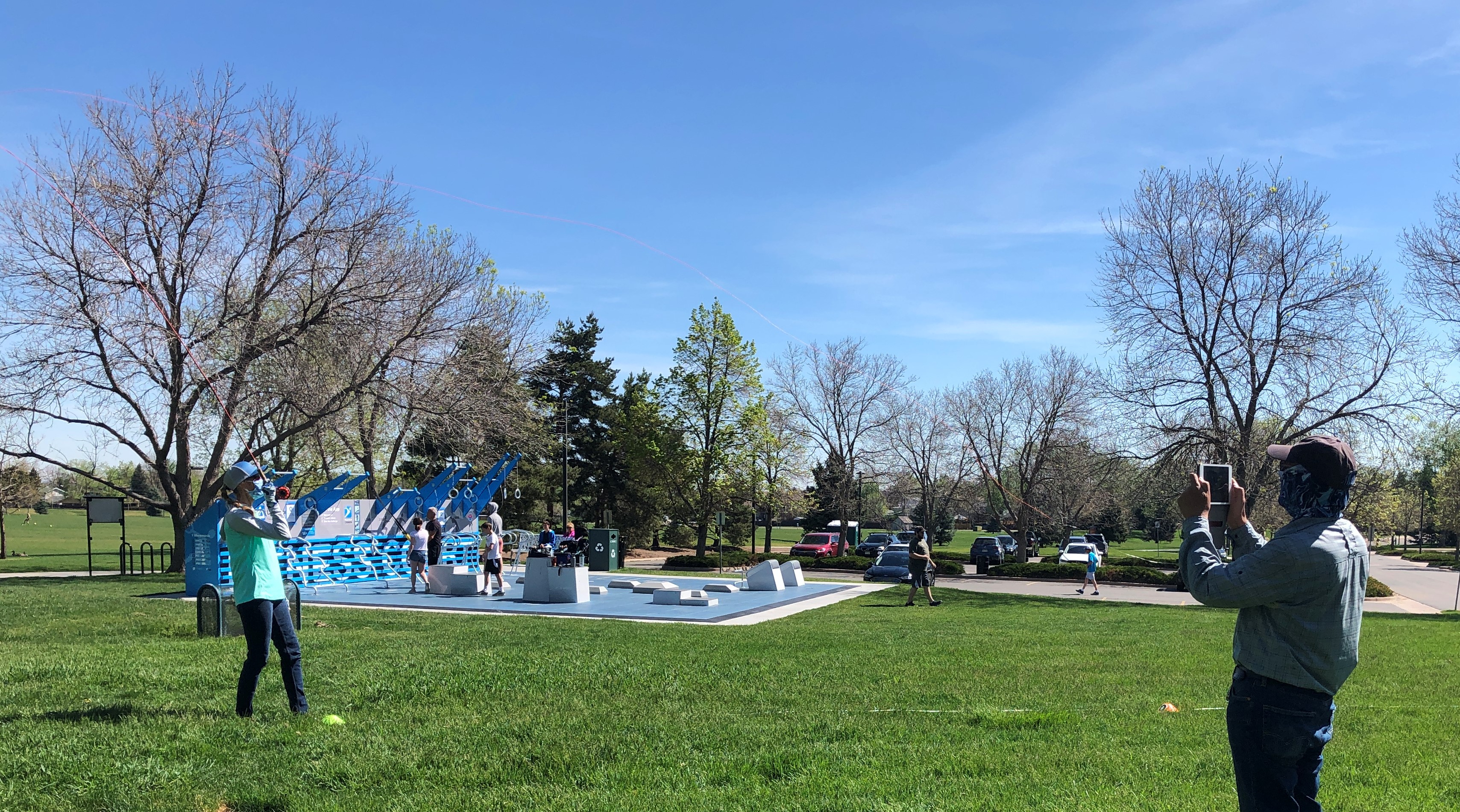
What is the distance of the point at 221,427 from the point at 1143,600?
25.0 m

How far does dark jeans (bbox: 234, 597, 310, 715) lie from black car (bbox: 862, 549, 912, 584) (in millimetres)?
25868

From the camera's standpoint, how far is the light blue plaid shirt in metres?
3.23

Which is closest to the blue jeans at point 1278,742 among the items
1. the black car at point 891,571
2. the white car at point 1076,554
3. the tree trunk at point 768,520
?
the black car at point 891,571

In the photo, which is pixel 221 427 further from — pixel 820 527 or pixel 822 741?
pixel 820 527

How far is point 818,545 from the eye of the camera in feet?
179

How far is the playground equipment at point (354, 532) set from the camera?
20812mm

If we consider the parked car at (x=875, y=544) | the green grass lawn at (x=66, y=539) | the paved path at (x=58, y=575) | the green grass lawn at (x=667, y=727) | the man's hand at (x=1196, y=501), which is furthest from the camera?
the parked car at (x=875, y=544)

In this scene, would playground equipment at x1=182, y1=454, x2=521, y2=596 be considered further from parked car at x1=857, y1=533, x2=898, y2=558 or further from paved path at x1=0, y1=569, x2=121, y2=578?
parked car at x1=857, y1=533, x2=898, y2=558

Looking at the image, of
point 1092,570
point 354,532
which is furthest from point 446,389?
point 1092,570

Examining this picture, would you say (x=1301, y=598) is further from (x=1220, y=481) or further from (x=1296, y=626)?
(x=1220, y=481)

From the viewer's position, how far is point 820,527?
83500 mm

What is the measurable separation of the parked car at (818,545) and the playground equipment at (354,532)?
23253mm

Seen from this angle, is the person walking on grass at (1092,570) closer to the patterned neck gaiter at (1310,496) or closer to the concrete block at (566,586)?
the concrete block at (566,586)

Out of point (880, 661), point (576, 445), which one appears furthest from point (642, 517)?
point (880, 661)
